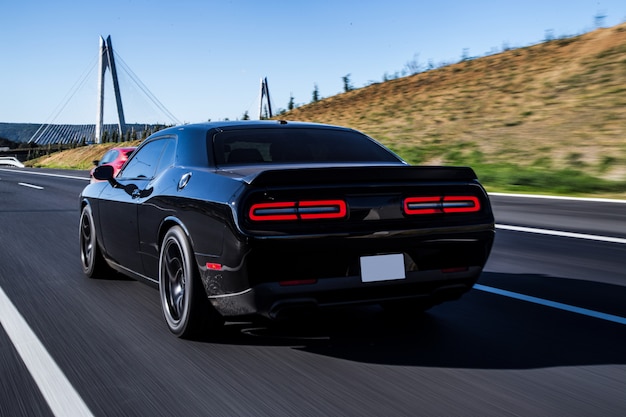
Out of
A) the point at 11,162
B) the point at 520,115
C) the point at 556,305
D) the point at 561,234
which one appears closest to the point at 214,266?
the point at 556,305

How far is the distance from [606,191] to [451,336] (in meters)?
11.8

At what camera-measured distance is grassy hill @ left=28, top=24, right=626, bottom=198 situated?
1850cm

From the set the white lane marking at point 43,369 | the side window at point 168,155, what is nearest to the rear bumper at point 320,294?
the white lane marking at point 43,369

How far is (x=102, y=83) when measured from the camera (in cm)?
4628

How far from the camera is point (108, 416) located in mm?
3248

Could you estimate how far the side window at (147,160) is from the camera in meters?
5.50

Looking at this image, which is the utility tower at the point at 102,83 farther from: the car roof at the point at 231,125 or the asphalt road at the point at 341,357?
the car roof at the point at 231,125

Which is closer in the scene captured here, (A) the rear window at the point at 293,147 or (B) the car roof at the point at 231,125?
(A) the rear window at the point at 293,147

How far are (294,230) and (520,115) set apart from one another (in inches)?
969

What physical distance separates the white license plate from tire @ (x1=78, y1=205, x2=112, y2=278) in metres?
3.36

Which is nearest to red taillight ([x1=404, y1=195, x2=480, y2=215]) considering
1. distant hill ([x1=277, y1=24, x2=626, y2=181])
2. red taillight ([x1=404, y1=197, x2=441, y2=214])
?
red taillight ([x1=404, y1=197, x2=441, y2=214])

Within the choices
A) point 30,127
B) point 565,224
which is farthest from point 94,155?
point 30,127

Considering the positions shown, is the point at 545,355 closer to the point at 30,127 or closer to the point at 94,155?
the point at 94,155

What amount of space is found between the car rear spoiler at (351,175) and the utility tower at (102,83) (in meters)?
43.1
